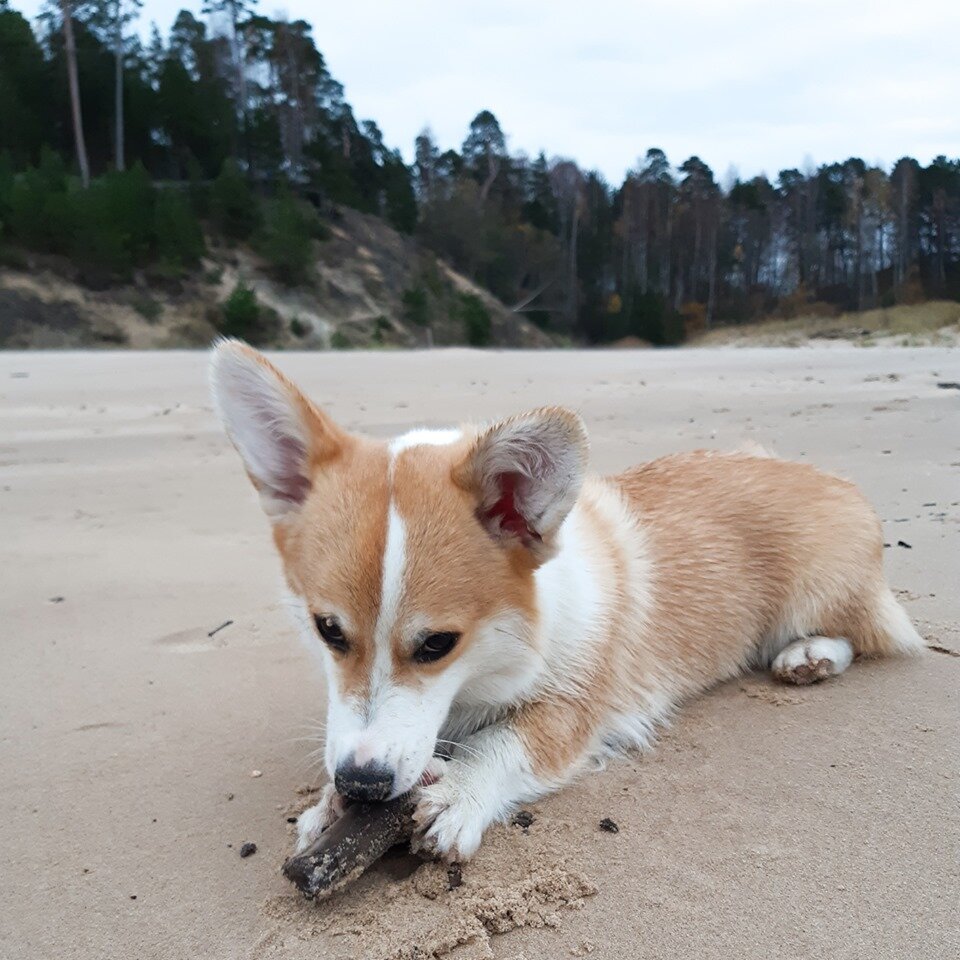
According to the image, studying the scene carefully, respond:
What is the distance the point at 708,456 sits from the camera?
3426 mm

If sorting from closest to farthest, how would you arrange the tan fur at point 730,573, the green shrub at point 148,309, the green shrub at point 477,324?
the tan fur at point 730,573
the green shrub at point 148,309
the green shrub at point 477,324

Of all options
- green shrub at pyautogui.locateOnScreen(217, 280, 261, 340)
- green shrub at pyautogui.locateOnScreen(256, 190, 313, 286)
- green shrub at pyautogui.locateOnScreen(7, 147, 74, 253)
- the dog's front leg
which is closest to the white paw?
the dog's front leg

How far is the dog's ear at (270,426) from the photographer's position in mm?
2139

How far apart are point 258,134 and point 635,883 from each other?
111 ft

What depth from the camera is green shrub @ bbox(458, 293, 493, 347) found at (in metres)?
29.4

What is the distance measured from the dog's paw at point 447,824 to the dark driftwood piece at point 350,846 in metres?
0.03

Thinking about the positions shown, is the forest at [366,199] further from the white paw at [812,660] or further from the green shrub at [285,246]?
the white paw at [812,660]

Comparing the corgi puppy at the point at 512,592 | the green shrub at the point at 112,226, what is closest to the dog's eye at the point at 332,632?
the corgi puppy at the point at 512,592

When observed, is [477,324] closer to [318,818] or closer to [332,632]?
[332,632]

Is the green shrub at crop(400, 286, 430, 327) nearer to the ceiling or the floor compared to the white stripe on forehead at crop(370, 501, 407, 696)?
nearer to the ceiling

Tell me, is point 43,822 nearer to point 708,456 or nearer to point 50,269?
point 708,456

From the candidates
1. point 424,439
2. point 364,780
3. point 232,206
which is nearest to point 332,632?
point 364,780

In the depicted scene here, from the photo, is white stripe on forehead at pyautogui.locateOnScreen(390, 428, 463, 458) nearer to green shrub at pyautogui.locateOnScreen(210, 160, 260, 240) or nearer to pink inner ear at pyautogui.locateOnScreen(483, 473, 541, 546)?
pink inner ear at pyautogui.locateOnScreen(483, 473, 541, 546)

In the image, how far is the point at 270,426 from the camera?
2.25 metres
